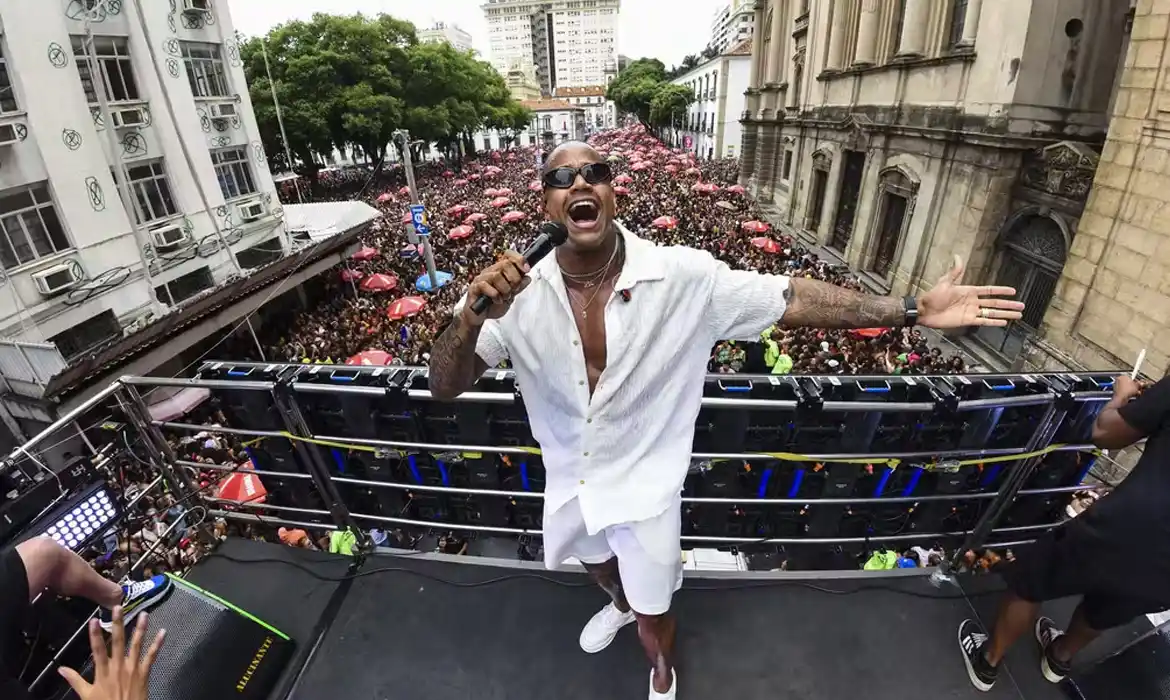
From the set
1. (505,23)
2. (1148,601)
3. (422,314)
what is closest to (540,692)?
(1148,601)

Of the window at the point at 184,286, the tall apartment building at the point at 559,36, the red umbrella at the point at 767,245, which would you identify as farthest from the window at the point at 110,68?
the tall apartment building at the point at 559,36

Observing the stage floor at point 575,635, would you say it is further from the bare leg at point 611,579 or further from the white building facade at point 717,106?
the white building facade at point 717,106

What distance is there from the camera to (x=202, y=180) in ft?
46.6

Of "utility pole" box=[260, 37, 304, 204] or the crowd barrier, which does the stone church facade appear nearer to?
the crowd barrier

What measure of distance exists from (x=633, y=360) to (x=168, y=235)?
15800 mm

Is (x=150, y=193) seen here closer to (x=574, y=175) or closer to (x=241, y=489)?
(x=241, y=489)

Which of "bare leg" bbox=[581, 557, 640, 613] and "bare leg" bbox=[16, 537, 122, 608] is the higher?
"bare leg" bbox=[16, 537, 122, 608]

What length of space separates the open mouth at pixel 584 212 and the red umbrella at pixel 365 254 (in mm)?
17884

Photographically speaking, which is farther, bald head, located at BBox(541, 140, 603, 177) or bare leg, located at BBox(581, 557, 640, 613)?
bare leg, located at BBox(581, 557, 640, 613)

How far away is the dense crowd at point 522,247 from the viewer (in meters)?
10.1

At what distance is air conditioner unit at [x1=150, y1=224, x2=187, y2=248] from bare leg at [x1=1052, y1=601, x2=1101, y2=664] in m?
16.7

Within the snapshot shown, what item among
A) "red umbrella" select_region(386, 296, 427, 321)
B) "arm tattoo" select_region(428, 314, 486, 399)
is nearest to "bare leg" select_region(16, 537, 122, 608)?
"arm tattoo" select_region(428, 314, 486, 399)

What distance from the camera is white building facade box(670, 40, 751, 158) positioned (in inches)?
1646

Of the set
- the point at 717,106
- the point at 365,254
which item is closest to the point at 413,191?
the point at 365,254
